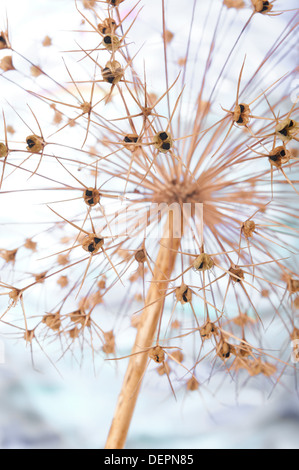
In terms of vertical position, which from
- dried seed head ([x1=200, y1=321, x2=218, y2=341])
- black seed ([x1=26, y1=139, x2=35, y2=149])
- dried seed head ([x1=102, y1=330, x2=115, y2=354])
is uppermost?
black seed ([x1=26, y1=139, x2=35, y2=149])

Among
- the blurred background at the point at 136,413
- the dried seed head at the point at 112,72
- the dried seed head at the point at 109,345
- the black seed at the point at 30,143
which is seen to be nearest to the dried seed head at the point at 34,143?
the black seed at the point at 30,143

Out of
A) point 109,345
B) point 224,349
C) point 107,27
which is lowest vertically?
point 224,349

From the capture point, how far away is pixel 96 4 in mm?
639

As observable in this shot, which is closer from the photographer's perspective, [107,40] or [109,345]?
[107,40]

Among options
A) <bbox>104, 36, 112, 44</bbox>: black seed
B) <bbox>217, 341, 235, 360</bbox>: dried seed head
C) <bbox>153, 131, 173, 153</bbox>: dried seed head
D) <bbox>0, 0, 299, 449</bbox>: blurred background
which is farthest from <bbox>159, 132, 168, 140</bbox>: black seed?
<bbox>0, 0, 299, 449</bbox>: blurred background

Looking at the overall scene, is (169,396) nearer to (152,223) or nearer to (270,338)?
(270,338)

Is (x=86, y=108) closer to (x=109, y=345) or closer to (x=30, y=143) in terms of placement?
(x=30, y=143)

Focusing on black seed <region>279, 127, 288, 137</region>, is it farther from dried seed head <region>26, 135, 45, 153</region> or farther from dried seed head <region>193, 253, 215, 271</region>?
dried seed head <region>26, 135, 45, 153</region>

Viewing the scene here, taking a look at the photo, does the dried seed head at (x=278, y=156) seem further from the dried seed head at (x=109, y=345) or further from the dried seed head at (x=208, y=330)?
the dried seed head at (x=109, y=345)

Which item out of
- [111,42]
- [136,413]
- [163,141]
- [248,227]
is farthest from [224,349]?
[136,413]

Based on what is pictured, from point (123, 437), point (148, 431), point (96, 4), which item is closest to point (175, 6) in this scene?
point (96, 4)

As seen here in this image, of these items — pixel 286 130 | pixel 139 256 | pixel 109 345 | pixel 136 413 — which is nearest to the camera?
pixel 286 130

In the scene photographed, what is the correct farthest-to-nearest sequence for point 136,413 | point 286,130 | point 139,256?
point 136,413 < point 139,256 < point 286,130

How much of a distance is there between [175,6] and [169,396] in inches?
30.1
